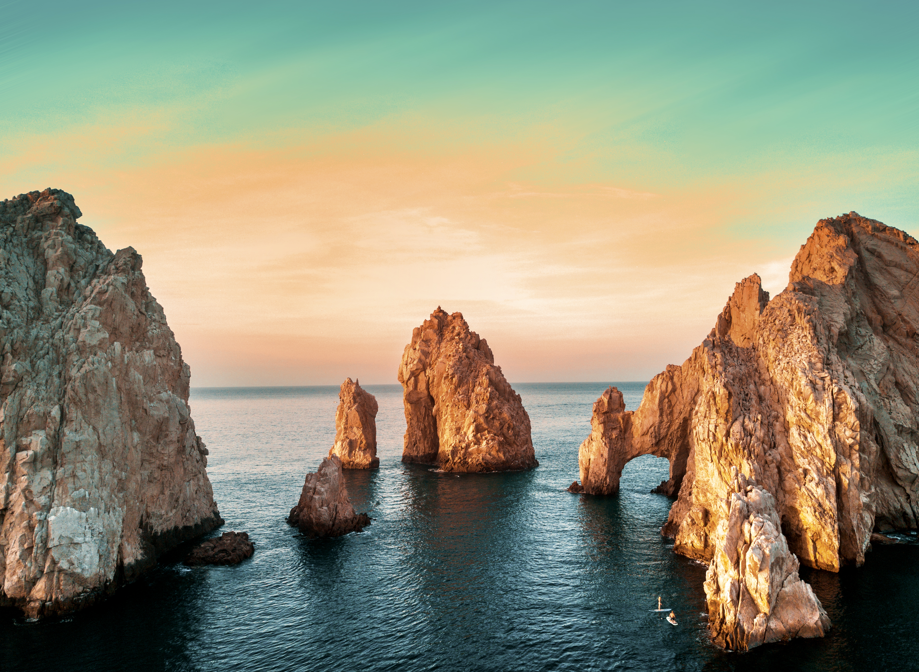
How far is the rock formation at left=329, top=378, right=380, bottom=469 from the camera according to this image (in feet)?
326

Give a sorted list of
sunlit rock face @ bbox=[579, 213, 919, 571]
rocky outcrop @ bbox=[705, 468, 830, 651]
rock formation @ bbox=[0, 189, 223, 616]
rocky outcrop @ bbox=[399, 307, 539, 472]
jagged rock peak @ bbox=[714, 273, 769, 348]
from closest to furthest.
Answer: rocky outcrop @ bbox=[705, 468, 830, 651] < rock formation @ bbox=[0, 189, 223, 616] < sunlit rock face @ bbox=[579, 213, 919, 571] < jagged rock peak @ bbox=[714, 273, 769, 348] < rocky outcrop @ bbox=[399, 307, 539, 472]

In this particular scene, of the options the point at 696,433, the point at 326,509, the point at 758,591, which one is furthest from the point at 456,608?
the point at 696,433

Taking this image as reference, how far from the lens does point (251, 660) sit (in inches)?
1321

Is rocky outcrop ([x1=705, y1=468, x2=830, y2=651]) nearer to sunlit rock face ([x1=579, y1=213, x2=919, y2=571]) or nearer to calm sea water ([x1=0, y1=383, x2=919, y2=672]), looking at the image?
calm sea water ([x1=0, y1=383, x2=919, y2=672])

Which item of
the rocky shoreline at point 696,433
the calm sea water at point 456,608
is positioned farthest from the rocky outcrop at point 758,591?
the calm sea water at point 456,608

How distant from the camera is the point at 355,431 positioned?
101 m

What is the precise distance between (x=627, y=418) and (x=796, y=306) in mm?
27965

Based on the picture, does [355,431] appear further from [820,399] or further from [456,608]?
[820,399]

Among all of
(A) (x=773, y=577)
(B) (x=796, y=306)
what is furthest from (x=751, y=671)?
(B) (x=796, y=306)

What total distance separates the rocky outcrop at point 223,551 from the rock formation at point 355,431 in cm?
4458

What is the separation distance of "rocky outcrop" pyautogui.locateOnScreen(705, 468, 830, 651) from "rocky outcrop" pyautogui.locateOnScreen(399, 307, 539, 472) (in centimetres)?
6067

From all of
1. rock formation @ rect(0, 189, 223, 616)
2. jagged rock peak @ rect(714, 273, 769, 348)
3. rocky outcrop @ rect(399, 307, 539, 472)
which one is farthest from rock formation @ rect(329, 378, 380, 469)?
jagged rock peak @ rect(714, 273, 769, 348)

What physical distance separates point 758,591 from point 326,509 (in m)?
41.3

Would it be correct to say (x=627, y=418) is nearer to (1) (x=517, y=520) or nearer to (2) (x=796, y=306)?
(1) (x=517, y=520)
